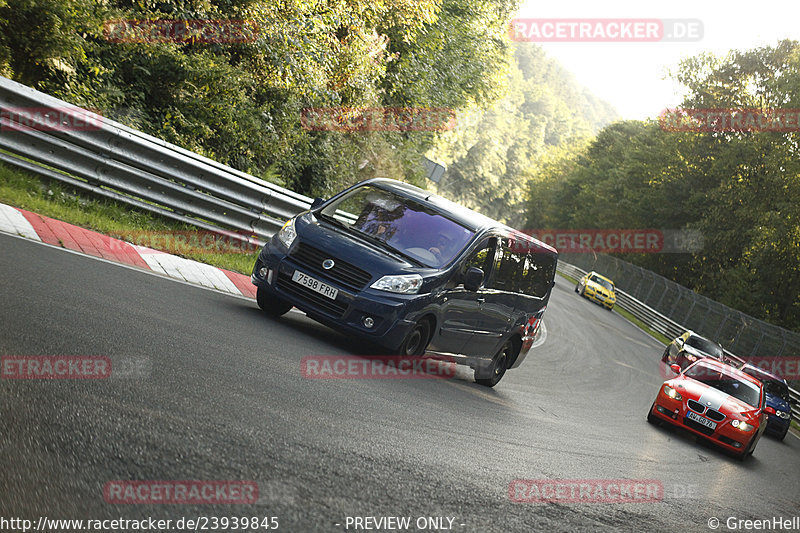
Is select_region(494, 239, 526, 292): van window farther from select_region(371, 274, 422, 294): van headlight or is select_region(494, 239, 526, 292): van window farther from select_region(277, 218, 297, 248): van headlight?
select_region(277, 218, 297, 248): van headlight

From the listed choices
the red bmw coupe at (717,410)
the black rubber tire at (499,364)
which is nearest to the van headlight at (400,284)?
the black rubber tire at (499,364)

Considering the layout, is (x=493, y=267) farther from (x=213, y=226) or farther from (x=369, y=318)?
(x=213, y=226)

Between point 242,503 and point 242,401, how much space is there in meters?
1.68

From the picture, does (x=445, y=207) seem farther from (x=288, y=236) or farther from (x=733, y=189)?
(x=733, y=189)

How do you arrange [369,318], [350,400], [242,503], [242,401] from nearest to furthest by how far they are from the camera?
[242,503]
[242,401]
[350,400]
[369,318]

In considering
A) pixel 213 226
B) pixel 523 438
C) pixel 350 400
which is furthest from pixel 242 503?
pixel 213 226

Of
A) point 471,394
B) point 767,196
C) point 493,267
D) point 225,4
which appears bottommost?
point 471,394

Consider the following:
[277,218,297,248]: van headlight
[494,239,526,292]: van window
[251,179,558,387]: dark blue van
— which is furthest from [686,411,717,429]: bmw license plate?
[277,218,297,248]: van headlight

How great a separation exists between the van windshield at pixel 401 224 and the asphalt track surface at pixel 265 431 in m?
1.31

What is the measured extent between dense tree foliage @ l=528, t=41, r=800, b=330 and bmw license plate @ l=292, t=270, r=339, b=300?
39.2 metres

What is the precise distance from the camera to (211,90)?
14.6m

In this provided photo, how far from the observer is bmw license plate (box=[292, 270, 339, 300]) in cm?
873

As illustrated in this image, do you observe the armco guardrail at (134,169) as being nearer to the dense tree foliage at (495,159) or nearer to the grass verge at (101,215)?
the grass verge at (101,215)

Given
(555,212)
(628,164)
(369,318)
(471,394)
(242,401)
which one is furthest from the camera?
(555,212)
